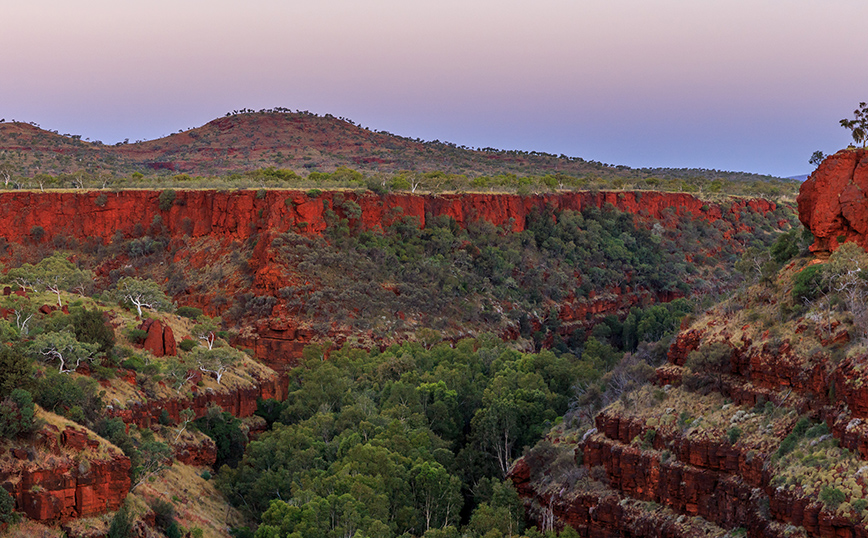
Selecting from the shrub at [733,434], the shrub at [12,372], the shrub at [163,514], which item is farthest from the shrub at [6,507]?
the shrub at [733,434]

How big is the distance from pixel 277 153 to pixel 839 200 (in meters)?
136

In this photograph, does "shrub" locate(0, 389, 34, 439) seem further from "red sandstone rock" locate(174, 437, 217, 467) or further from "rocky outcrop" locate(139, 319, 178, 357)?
"rocky outcrop" locate(139, 319, 178, 357)

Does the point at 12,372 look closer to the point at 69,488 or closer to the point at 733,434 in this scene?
the point at 69,488

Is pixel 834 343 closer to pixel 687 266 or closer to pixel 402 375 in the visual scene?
pixel 402 375

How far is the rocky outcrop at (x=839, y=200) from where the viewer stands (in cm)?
3741

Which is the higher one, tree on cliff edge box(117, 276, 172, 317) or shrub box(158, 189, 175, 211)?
shrub box(158, 189, 175, 211)

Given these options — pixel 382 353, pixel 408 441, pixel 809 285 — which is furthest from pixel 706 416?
pixel 382 353

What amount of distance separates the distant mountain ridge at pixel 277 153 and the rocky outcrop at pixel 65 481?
107 m

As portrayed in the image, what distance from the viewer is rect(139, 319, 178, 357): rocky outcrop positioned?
51.6 metres

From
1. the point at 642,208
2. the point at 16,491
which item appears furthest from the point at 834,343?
the point at 642,208

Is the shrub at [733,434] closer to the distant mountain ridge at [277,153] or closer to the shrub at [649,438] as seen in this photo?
the shrub at [649,438]

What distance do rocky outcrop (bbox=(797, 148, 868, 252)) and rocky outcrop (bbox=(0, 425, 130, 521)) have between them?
84.0ft

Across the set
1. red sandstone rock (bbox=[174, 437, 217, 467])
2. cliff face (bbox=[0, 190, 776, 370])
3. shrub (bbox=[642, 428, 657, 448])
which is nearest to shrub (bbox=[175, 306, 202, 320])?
cliff face (bbox=[0, 190, 776, 370])

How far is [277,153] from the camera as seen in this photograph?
167625 mm
